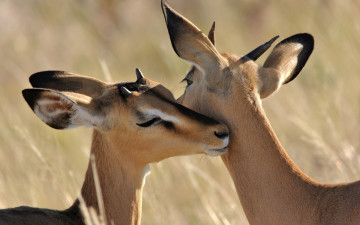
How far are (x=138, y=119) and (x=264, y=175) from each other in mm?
862

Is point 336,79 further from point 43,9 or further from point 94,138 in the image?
point 43,9

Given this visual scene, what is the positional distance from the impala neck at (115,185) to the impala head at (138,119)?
73mm

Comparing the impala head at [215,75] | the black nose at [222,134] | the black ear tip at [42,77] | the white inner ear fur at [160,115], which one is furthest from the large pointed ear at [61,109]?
the black nose at [222,134]

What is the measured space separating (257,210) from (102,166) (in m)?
1.08

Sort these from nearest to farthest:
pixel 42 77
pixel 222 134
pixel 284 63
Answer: pixel 222 134 < pixel 284 63 < pixel 42 77

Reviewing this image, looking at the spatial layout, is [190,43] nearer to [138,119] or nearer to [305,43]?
[138,119]

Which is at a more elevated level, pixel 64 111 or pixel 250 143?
pixel 64 111

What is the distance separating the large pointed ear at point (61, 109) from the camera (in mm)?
4621

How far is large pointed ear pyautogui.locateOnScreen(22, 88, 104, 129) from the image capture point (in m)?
4.62

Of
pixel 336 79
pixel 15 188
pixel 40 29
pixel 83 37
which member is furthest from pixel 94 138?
pixel 40 29

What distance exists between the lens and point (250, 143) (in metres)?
4.84

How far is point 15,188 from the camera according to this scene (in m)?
7.52

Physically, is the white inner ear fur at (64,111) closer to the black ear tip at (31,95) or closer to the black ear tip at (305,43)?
the black ear tip at (31,95)

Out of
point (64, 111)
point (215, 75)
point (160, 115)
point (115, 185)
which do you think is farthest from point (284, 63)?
point (64, 111)
